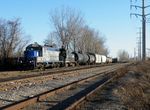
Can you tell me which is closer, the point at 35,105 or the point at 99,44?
the point at 35,105

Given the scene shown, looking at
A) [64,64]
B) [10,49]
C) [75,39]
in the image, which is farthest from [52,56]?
[75,39]

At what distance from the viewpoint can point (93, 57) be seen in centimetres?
8456

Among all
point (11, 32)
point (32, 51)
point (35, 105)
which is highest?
point (11, 32)

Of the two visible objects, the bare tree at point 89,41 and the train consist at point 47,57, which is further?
the bare tree at point 89,41

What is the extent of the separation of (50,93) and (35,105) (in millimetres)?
3319

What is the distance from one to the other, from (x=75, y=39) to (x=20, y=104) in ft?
276

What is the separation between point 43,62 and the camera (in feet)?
153

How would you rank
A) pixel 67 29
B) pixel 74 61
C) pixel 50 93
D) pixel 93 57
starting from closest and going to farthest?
pixel 50 93 → pixel 74 61 → pixel 93 57 → pixel 67 29

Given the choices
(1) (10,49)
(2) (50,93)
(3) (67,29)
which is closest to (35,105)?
(2) (50,93)

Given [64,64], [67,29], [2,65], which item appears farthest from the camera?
A: [67,29]

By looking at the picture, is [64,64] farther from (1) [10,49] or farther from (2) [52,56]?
(1) [10,49]

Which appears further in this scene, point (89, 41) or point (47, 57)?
point (89, 41)

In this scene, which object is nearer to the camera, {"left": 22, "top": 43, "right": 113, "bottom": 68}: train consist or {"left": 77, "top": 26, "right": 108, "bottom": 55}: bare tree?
{"left": 22, "top": 43, "right": 113, "bottom": 68}: train consist

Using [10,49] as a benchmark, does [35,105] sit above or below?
below
